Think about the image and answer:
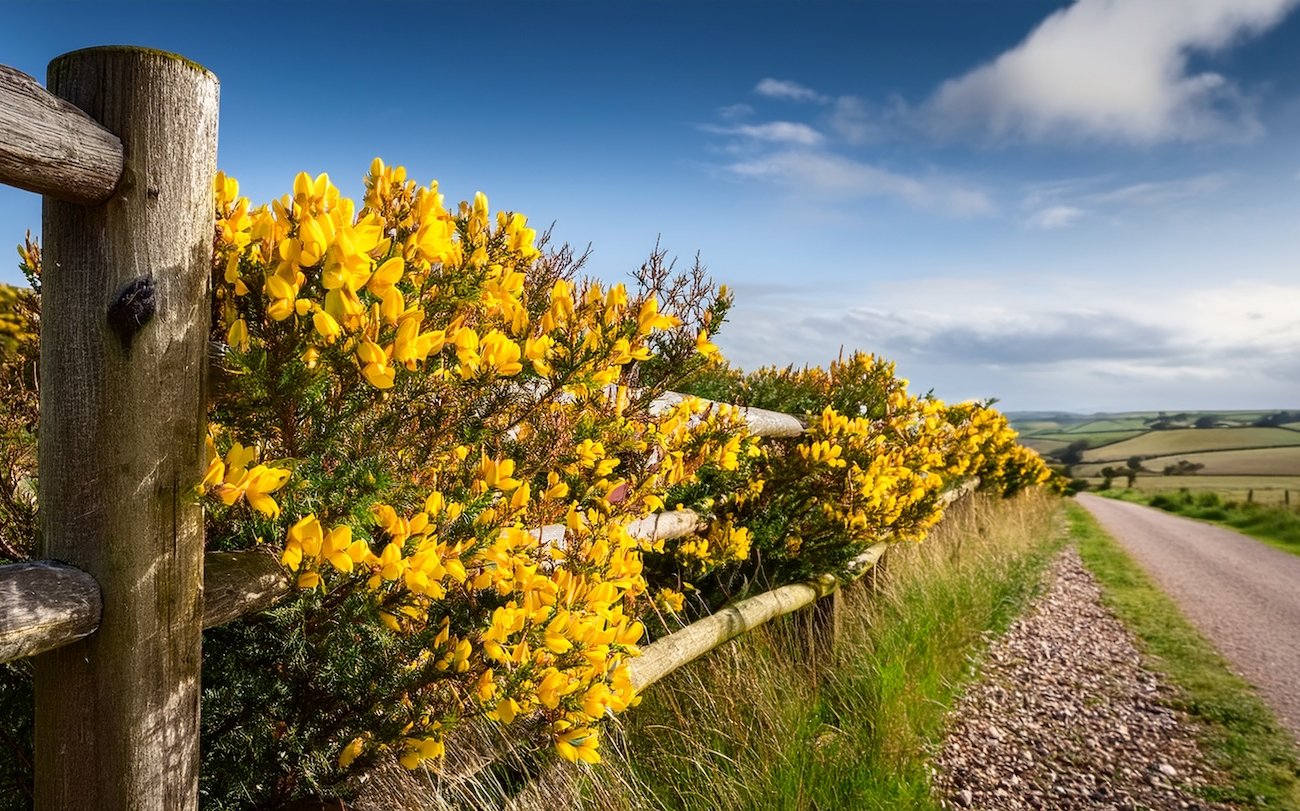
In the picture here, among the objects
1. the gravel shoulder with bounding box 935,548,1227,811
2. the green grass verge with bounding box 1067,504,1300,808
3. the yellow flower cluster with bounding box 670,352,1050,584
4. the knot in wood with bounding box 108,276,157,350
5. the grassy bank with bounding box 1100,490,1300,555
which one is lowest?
the grassy bank with bounding box 1100,490,1300,555

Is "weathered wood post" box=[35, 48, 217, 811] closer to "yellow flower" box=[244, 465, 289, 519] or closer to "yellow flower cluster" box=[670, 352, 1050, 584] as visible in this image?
"yellow flower" box=[244, 465, 289, 519]

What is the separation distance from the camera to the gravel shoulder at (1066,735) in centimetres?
381

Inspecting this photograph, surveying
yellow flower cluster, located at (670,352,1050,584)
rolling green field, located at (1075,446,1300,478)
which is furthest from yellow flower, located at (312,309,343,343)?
rolling green field, located at (1075,446,1300,478)

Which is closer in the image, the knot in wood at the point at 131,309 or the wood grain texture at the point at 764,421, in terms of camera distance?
the knot in wood at the point at 131,309

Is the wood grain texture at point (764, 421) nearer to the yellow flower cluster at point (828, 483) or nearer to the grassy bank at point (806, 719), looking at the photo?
the yellow flower cluster at point (828, 483)

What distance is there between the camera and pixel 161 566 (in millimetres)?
1284

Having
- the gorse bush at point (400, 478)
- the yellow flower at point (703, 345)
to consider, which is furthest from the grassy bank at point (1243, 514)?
the gorse bush at point (400, 478)

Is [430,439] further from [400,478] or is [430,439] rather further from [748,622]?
[748,622]

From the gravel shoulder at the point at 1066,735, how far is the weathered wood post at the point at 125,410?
11.7ft

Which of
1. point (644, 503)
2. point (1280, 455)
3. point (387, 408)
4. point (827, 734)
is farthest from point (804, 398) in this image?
point (1280, 455)

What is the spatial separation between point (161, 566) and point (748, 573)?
11.9ft

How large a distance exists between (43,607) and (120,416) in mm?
318

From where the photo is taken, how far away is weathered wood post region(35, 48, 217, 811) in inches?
48.1

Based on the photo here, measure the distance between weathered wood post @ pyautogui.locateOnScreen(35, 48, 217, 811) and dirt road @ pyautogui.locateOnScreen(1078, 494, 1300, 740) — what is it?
630 centimetres
